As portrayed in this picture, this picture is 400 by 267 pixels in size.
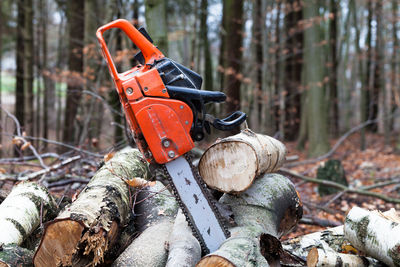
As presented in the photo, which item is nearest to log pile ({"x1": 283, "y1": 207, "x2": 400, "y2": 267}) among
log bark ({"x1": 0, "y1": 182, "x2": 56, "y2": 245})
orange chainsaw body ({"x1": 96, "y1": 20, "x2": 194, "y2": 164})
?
orange chainsaw body ({"x1": 96, "y1": 20, "x2": 194, "y2": 164})

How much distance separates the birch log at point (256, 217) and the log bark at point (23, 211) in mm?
1350

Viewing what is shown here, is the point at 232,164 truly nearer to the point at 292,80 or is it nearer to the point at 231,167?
the point at 231,167

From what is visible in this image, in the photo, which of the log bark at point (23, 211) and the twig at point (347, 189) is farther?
the twig at point (347, 189)

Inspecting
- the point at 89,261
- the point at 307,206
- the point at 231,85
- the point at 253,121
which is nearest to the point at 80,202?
the point at 89,261

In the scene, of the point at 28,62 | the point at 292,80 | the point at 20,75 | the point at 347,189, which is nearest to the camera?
the point at 347,189

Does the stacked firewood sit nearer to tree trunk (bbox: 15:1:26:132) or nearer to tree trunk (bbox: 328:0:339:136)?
tree trunk (bbox: 15:1:26:132)

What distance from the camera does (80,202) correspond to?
249 centimetres

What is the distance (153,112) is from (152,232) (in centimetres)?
93

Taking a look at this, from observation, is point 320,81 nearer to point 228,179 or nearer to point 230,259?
point 228,179

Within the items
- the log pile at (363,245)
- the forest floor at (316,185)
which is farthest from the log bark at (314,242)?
the forest floor at (316,185)

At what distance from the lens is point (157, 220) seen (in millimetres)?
3076

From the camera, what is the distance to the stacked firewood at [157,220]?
2.22m

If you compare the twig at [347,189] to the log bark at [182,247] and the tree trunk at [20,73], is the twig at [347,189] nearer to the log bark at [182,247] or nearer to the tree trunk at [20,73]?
the log bark at [182,247]

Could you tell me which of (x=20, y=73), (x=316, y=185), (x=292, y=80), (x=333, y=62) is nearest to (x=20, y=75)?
(x=20, y=73)
